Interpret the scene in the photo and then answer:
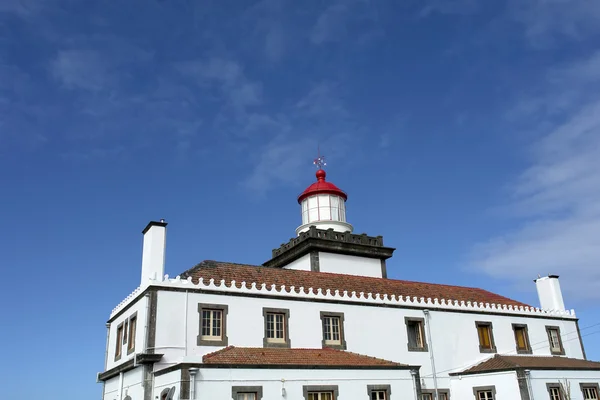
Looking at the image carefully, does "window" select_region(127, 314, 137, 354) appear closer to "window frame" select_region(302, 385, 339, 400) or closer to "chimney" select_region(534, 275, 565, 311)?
"window frame" select_region(302, 385, 339, 400)

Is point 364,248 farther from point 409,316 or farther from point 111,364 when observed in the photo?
point 111,364

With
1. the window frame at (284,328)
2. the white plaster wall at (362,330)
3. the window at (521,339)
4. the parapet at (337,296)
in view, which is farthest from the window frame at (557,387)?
the window frame at (284,328)

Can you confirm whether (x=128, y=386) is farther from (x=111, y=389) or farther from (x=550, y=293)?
(x=550, y=293)

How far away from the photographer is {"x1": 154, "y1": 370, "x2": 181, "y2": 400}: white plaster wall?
1894 centimetres

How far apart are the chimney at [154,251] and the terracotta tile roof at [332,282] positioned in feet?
5.33

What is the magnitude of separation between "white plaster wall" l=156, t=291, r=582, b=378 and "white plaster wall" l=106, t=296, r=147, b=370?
842mm

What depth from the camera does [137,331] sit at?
22.7 meters

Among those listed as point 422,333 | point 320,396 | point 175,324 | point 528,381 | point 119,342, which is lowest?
point 320,396

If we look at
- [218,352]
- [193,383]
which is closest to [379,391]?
[218,352]

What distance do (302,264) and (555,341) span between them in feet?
54.3

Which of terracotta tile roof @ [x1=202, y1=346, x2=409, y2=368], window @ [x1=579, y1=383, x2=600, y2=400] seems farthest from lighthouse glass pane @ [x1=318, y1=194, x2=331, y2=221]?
window @ [x1=579, y1=383, x2=600, y2=400]

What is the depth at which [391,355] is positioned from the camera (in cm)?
2734

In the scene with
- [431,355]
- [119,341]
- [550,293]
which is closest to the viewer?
[119,341]

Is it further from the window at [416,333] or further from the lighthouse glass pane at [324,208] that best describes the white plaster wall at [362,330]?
the lighthouse glass pane at [324,208]
